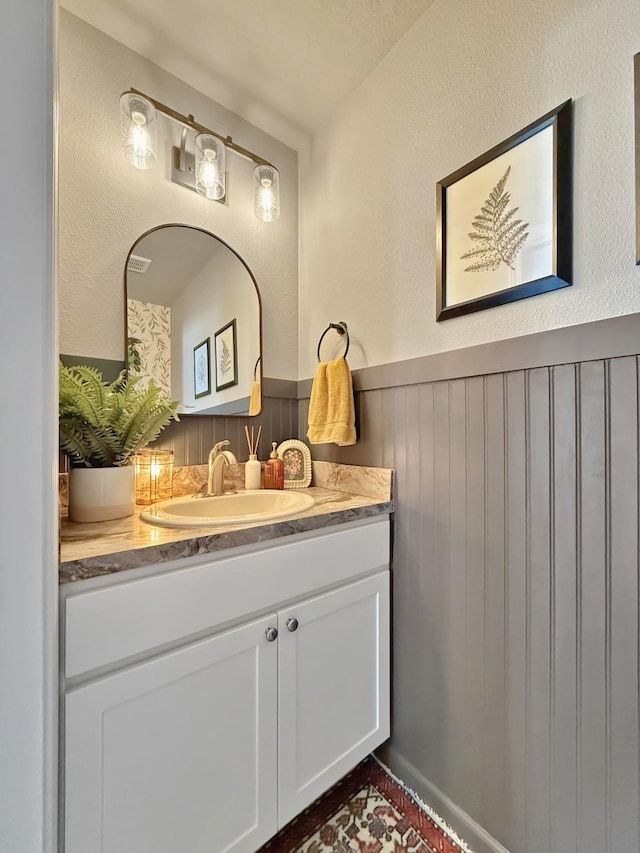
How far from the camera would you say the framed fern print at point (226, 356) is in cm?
140

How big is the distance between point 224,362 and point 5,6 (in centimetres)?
97

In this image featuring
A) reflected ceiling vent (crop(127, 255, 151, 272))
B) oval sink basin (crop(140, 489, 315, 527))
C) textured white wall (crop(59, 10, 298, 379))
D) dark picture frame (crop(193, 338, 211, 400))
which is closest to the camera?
oval sink basin (crop(140, 489, 315, 527))

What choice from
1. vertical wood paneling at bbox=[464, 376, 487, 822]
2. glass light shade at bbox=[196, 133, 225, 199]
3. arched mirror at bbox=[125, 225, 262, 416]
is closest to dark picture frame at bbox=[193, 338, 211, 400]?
arched mirror at bbox=[125, 225, 262, 416]

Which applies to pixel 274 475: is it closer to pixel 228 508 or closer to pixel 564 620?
pixel 228 508

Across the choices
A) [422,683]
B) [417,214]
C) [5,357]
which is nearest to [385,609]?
[422,683]

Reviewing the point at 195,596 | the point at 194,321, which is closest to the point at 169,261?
the point at 194,321

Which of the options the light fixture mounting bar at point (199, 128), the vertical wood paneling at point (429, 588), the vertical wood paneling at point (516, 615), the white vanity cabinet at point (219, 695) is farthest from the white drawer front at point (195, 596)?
the light fixture mounting bar at point (199, 128)

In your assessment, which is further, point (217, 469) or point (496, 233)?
point (217, 469)

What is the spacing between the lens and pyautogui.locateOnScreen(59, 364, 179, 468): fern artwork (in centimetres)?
91

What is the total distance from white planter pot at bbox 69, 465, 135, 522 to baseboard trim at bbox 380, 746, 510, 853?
118cm

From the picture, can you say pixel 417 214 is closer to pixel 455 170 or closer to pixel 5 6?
pixel 455 170

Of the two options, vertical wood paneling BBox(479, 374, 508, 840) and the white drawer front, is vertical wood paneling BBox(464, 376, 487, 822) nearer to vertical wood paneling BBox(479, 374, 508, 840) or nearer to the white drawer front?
vertical wood paneling BBox(479, 374, 508, 840)

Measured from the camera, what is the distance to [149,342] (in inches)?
49.5

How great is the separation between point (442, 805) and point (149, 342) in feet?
5.49
